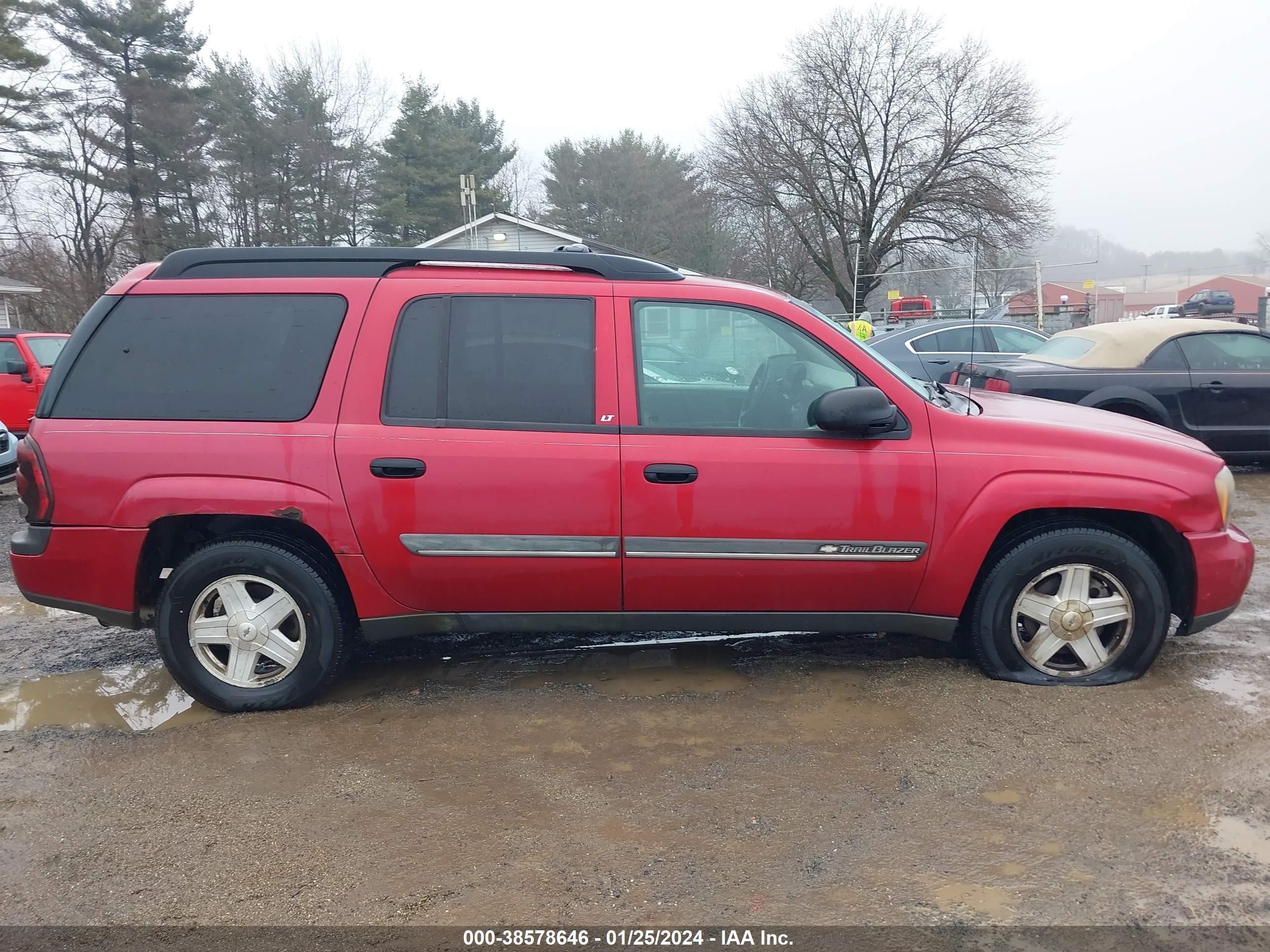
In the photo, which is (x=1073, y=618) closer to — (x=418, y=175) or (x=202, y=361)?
(x=202, y=361)

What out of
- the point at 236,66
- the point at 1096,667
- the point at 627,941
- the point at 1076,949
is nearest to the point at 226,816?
the point at 627,941

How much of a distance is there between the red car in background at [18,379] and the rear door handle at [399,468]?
34.7ft

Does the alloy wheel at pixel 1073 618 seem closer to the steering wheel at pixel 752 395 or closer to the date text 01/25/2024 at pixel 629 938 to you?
the steering wheel at pixel 752 395

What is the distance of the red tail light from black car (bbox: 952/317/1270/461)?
7.07 meters

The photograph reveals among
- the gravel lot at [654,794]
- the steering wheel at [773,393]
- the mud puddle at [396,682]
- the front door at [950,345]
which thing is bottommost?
the gravel lot at [654,794]

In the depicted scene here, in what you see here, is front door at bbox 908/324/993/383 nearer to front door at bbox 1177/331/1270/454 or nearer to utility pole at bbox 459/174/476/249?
front door at bbox 1177/331/1270/454

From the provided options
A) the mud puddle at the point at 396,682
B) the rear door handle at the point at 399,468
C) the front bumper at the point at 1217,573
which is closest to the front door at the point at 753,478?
the mud puddle at the point at 396,682

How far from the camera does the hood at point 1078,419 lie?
12.2 ft

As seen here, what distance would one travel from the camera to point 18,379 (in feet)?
38.3

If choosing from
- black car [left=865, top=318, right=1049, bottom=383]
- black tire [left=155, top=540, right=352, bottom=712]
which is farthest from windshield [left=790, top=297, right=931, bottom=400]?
black car [left=865, top=318, right=1049, bottom=383]

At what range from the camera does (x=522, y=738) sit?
3461mm

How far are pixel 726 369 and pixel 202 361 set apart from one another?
2.17 m

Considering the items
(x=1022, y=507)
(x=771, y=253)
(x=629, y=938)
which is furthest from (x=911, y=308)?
(x=629, y=938)

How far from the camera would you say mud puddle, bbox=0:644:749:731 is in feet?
12.4
